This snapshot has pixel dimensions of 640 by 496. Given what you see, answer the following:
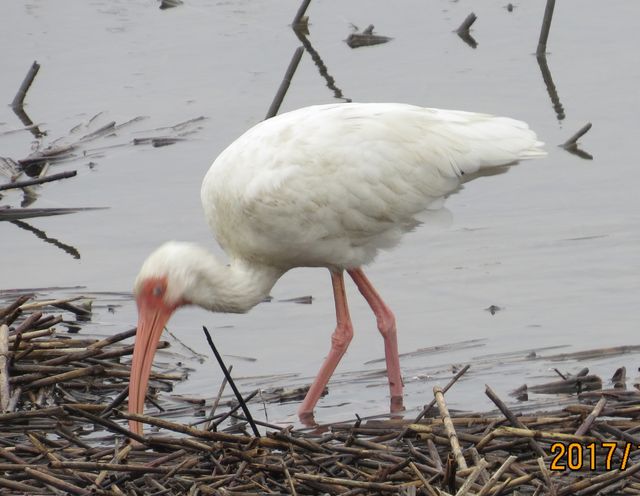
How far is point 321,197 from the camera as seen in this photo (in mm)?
9297

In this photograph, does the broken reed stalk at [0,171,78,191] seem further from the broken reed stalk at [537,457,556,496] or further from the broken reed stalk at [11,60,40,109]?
the broken reed stalk at [537,457,556,496]

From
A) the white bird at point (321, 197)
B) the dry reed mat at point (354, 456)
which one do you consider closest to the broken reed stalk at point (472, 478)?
the dry reed mat at point (354, 456)

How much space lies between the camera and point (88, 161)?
14.4m

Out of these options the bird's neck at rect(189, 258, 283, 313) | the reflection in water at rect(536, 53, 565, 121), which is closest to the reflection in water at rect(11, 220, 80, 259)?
the bird's neck at rect(189, 258, 283, 313)

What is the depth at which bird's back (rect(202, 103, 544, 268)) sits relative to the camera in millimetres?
9172

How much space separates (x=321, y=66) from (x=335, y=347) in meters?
7.94

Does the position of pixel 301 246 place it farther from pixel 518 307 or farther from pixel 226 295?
pixel 518 307

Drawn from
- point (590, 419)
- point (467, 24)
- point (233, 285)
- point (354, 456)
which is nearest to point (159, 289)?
point (233, 285)

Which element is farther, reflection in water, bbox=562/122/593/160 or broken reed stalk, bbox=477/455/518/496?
reflection in water, bbox=562/122/593/160

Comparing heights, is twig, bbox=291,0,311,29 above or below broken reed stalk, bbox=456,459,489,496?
below

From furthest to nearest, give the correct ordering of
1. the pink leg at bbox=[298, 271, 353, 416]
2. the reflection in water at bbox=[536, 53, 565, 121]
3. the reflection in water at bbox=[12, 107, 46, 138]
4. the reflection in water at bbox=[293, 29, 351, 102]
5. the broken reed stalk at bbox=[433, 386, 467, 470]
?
the reflection in water at bbox=[293, 29, 351, 102] < the reflection in water at bbox=[12, 107, 46, 138] < the reflection in water at bbox=[536, 53, 565, 121] < the pink leg at bbox=[298, 271, 353, 416] < the broken reed stalk at bbox=[433, 386, 467, 470]

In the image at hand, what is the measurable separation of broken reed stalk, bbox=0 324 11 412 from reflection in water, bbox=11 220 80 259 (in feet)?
Answer: 11.4

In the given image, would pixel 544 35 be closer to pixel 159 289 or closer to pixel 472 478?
pixel 159 289
